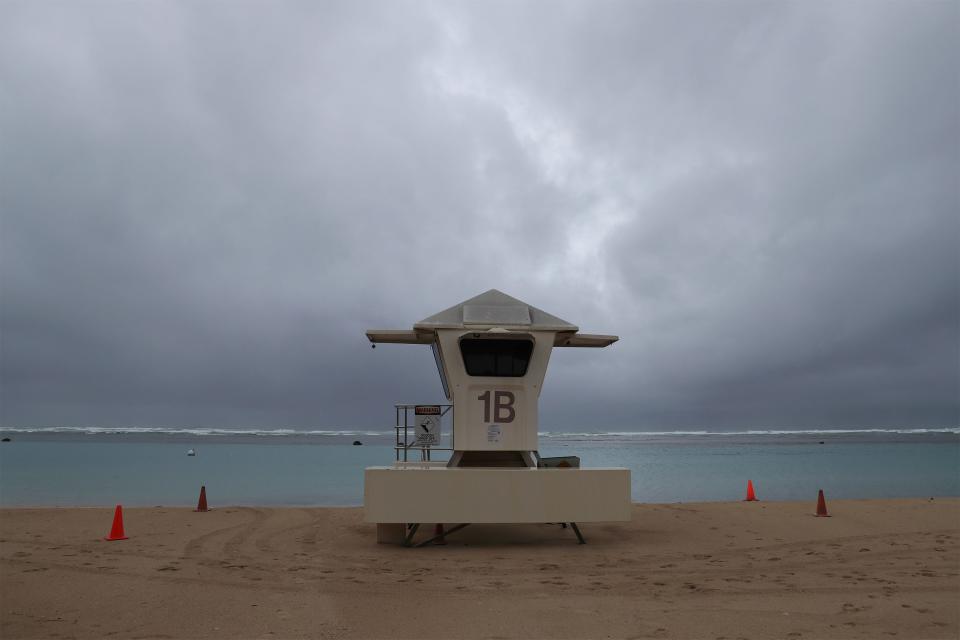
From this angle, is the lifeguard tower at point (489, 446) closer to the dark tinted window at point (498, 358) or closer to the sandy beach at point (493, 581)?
the dark tinted window at point (498, 358)

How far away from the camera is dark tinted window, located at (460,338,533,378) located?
10430 mm

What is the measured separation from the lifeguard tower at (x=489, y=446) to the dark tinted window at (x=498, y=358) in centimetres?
2

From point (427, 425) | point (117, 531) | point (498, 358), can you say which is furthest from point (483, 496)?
point (117, 531)

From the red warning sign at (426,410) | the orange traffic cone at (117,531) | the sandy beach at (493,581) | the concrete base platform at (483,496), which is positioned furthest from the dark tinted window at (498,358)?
the orange traffic cone at (117,531)

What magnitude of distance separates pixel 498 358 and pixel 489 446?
1.33 meters

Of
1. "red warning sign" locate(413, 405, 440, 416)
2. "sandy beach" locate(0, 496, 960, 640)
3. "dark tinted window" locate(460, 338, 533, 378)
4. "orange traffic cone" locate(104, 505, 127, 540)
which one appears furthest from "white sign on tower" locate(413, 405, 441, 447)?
"orange traffic cone" locate(104, 505, 127, 540)

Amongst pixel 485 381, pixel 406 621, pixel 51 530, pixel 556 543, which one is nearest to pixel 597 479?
pixel 556 543

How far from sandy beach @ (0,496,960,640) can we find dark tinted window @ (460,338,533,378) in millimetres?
2551

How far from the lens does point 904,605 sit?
6.20 metres

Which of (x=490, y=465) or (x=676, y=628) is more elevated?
(x=490, y=465)

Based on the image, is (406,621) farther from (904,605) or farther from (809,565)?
(809,565)

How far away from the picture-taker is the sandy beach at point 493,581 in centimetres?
571

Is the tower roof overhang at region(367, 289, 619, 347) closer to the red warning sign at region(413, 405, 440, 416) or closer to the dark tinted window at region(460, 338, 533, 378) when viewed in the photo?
the dark tinted window at region(460, 338, 533, 378)

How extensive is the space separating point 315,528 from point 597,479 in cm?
543
